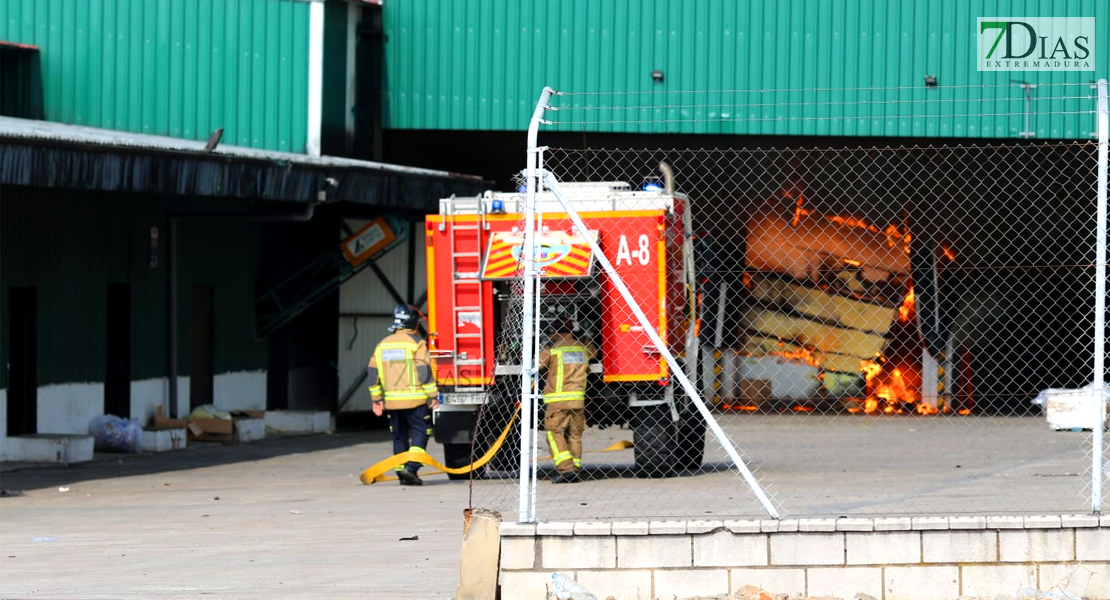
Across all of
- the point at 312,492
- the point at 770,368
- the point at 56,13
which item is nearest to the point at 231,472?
the point at 312,492

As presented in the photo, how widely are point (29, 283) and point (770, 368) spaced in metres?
13.2

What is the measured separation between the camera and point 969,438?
22484 millimetres

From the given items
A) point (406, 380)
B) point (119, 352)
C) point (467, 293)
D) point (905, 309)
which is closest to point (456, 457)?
point (406, 380)

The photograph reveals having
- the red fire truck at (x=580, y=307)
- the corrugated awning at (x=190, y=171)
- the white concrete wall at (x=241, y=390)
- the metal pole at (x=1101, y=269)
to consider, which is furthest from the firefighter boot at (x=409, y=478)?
the metal pole at (x=1101, y=269)

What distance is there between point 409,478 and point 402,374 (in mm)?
1073

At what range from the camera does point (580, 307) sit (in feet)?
54.7

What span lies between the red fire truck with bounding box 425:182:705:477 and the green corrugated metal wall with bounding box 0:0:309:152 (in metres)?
8.18

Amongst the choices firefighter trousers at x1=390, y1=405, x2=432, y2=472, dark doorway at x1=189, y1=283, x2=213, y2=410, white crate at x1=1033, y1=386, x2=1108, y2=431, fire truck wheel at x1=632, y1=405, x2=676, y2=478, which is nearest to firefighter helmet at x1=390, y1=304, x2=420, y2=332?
firefighter trousers at x1=390, y1=405, x2=432, y2=472

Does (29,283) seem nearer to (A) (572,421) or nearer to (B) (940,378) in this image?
(A) (572,421)

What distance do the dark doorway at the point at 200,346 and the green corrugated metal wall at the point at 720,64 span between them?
13.8 ft

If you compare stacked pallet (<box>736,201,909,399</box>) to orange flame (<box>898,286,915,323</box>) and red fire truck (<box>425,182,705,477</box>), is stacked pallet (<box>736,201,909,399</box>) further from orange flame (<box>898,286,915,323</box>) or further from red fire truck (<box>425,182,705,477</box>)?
red fire truck (<box>425,182,705,477</box>)

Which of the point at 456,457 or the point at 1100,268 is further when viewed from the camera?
the point at 456,457

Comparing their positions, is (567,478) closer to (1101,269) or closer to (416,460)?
(416,460)

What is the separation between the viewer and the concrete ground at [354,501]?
10.6m
